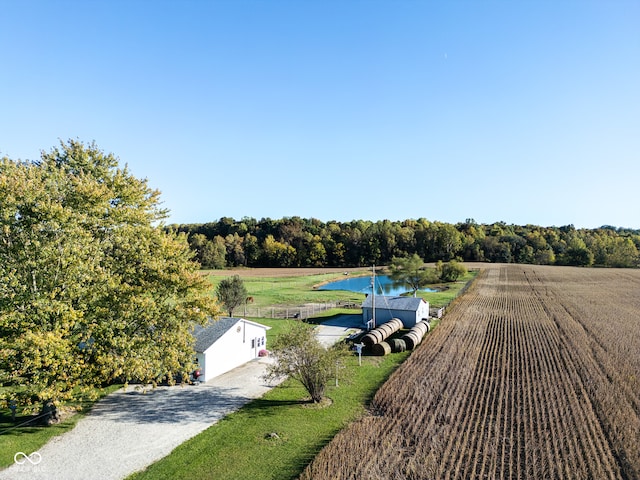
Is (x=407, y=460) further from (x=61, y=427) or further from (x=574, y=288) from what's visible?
(x=574, y=288)

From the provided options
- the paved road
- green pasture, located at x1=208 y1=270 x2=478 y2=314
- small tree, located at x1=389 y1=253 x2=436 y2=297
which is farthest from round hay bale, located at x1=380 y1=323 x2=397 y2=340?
small tree, located at x1=389 y1=253 x2=436 y2=297

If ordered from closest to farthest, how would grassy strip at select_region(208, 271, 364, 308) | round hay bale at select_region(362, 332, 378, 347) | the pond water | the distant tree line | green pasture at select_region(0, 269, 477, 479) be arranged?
green pasture at select_region(0, 269, 477, 479)
round hay bale at select_region(362, 332, 378, 347)
grassy strip at select_region(208, 271, 364, 308)
the pond water
the distant tree line

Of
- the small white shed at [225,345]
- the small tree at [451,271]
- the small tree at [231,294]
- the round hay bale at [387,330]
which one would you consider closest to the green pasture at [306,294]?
the small tree at [451,271]

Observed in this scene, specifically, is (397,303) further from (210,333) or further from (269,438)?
(269,438)

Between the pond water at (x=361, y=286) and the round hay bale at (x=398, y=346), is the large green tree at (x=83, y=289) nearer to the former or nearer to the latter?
the round hay bale at (x=398, y=346)

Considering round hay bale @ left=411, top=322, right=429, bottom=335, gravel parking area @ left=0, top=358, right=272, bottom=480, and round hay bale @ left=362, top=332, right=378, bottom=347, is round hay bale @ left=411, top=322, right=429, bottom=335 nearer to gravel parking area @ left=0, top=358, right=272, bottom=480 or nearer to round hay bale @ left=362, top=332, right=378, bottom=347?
round hay bale @ left=362, top=332, right=378, bottom=347

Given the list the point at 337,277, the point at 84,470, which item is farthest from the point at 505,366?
the point at 337,277
